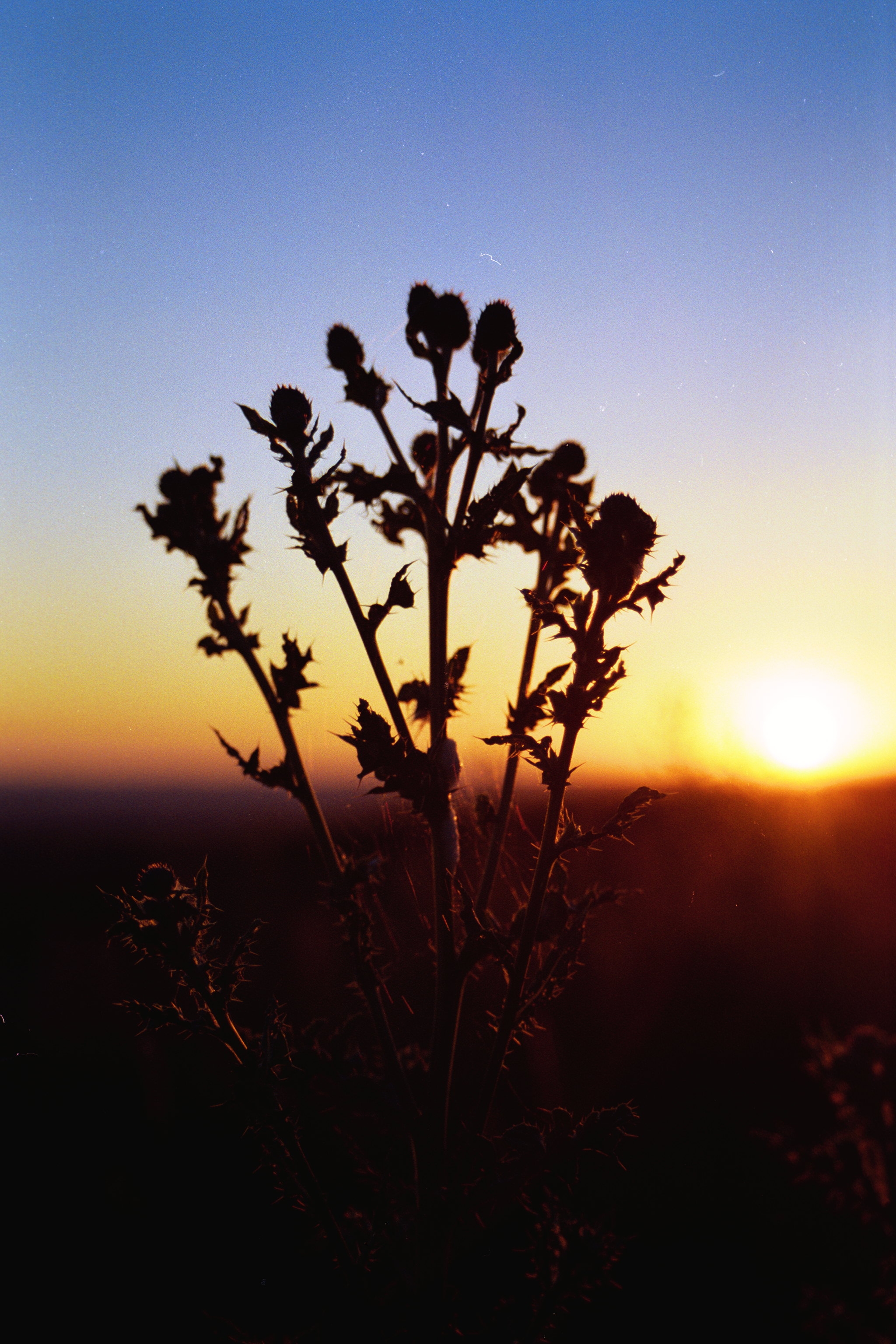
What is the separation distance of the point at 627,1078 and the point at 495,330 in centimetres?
601

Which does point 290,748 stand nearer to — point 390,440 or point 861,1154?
point 390,440

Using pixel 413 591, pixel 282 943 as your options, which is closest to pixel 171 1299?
pixel 282 943

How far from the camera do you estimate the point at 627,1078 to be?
584cm

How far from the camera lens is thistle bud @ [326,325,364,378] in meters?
2.62

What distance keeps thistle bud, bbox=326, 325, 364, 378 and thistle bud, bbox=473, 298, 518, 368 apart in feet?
1.70

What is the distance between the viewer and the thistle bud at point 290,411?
7.59 feet

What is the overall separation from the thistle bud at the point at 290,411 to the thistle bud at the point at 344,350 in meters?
0.34

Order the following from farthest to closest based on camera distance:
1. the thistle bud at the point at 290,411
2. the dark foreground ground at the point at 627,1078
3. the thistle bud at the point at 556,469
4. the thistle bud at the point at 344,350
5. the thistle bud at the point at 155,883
Result: the dark foreground ground at the point at 627,1078 < the thistle bud at the point at 556,469 < the thistle bud at the point at 344,350 < the thistle bud at the point at 290,411 < the thistle bud at the point at 155,883

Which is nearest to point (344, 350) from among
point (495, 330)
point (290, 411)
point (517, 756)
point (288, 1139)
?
point (290, 411)

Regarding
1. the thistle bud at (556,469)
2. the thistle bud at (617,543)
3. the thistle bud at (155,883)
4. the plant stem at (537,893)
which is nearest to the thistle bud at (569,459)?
the thistle bud at (556,469)

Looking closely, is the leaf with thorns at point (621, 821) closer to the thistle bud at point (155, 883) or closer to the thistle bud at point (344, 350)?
the thistle bud at point (155, 883)

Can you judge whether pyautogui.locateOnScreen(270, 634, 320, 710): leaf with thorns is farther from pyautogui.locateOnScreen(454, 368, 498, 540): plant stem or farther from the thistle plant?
pyautogui.locateOnScreen(454, 368, 498, 540): plant stem

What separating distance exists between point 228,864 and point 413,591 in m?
5.93

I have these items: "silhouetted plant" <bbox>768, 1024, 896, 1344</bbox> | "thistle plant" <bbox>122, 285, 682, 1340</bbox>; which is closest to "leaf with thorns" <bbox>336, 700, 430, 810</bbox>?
"thistle plant" <bbox>122, 285, 682, 1340</bbox>
